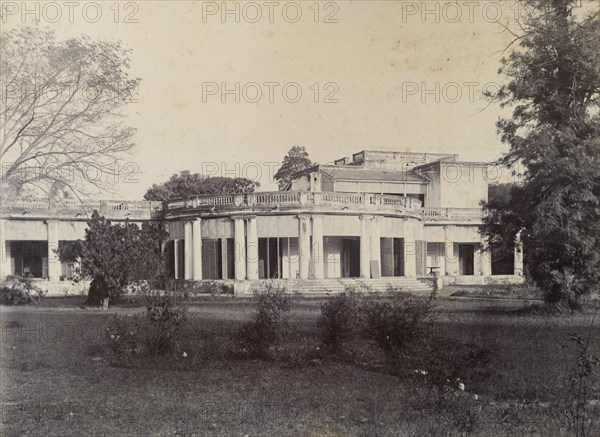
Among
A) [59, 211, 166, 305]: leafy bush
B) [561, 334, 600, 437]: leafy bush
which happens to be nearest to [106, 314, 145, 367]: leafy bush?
[561, 334, 600, 437]: leafy bush

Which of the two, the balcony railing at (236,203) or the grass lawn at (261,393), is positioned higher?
the balcony railing at (236,203)

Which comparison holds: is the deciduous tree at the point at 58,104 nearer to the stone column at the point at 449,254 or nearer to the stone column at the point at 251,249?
the stone column at the point at 251,249

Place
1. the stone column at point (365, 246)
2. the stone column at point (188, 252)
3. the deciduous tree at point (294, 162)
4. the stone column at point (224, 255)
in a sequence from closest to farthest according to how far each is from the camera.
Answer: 1. the stone column at point (224, 255)
2. the stone column at point (365, 246)
3. the stone column at point (188, 252)
4. the deciduous tree at point (294, 162)

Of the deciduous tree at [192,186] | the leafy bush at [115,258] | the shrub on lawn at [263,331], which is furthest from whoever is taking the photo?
the deciduous tree at [192,186]

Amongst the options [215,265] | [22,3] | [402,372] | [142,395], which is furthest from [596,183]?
[215,265]

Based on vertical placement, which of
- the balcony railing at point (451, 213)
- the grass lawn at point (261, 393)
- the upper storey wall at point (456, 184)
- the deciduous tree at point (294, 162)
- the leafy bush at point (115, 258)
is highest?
the deciduous tree at point (294, 162)

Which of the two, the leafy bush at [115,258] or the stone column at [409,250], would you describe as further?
the stone column at [409,250]

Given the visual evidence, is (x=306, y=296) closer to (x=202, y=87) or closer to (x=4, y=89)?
(x=202, y=87)

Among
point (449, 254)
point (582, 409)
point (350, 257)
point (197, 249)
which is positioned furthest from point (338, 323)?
point (449, 254)

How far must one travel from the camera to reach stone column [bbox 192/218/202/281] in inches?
1129

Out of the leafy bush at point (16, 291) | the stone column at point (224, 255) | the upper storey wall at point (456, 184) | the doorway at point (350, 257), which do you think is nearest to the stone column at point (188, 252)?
the stone column at point (224, 255)

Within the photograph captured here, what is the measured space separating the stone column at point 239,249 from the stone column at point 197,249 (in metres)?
2.21

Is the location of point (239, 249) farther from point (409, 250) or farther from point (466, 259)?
point (466, 259)

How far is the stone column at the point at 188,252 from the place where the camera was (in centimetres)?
2908
